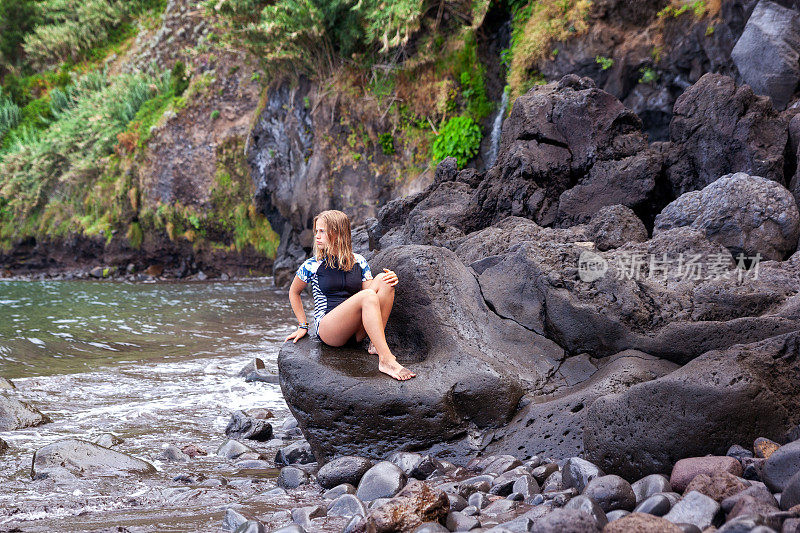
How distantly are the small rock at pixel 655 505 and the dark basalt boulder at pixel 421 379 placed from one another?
4.62 feet

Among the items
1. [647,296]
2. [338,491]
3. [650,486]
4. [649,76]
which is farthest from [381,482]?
[649,76]

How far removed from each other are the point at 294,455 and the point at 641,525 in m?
2.85

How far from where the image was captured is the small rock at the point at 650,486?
3.31 metres

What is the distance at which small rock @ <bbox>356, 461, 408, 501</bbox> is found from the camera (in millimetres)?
3725

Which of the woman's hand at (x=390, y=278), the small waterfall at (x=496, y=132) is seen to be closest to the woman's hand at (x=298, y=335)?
the woman's hand at (x=390, y=278)

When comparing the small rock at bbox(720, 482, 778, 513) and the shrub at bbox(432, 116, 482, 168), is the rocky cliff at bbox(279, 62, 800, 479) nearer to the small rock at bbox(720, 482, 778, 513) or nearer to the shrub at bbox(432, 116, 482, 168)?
the small rock at bbox(720, 482, 778, 513)

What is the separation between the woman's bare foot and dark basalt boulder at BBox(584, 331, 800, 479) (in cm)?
124

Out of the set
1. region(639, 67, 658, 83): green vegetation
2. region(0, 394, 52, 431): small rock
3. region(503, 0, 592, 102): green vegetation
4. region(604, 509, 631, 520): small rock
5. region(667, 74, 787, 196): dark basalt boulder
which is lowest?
region(0, 394, 52, 431): small rock

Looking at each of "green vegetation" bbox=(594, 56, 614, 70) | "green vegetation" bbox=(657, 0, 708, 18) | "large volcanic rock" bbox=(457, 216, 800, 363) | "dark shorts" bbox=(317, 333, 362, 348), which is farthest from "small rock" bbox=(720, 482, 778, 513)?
"green vegetation" bbox=(594, 56, 614, 70)

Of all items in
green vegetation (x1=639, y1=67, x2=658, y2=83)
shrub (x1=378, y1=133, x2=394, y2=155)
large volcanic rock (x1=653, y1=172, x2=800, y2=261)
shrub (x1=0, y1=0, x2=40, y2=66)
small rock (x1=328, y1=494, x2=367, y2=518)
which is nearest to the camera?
small rock (x1=328, y1=494, x2=367, y2=518)

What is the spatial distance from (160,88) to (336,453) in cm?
2519

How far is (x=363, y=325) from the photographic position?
15.3ft

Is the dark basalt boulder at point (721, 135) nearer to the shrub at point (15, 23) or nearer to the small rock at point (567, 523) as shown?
the small rock at point (567, 523)

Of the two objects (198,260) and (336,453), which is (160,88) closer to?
(198,260)
